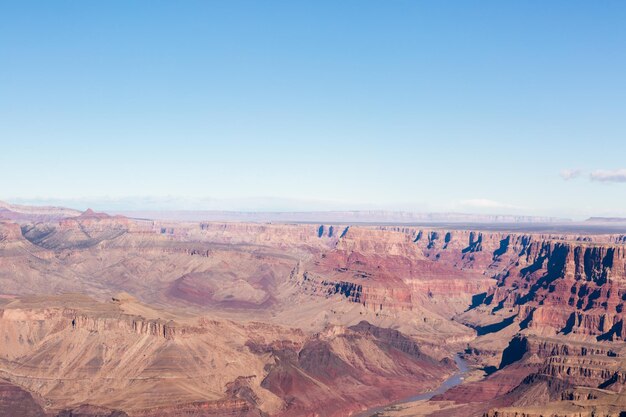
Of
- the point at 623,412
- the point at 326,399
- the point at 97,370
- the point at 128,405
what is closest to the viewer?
the point at 623,412

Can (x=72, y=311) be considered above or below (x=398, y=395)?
above

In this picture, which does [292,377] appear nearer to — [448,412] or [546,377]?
[448,412]

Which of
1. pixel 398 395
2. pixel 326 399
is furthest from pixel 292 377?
pixel 398 395

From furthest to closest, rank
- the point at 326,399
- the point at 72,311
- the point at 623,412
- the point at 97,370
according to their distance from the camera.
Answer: the point at 72,311, the point at 326,399, the point at 97,370, the point at 623,412

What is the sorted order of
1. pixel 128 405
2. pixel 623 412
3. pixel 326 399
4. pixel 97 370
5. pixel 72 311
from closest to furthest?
pixel 623 412
pixel 128 405
pixel 97 370
pixel 326 399
pixel 72 311

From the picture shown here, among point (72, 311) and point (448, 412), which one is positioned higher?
point (72, 311)

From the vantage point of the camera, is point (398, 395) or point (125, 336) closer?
point (125, 336)

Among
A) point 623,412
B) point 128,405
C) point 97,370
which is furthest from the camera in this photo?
point 97,370

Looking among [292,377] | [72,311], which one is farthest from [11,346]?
[292,377]

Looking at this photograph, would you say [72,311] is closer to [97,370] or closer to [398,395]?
[97,370]
